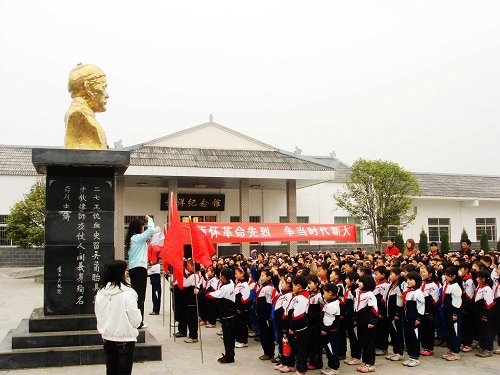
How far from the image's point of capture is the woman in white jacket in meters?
4.38

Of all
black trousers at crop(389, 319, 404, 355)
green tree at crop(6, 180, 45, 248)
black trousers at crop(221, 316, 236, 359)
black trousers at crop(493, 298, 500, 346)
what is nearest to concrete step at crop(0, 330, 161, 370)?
black trousers at crop(221, 316, 236, 359)

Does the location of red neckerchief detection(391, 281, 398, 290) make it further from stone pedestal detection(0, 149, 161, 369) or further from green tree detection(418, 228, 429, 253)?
green tree detection(418, 228, 429, 253)

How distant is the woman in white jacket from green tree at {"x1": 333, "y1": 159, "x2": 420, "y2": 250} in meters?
17.1

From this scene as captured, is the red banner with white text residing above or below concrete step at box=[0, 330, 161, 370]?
above

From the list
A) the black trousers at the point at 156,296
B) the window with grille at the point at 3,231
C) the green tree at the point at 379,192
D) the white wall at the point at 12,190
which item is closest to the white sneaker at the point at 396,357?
the black trousers at the point at 156,296

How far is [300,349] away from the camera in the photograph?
6.05m

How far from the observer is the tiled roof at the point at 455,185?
2623 cm

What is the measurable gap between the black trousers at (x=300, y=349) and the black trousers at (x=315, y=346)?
0.39m

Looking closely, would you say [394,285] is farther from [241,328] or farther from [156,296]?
[156,296]

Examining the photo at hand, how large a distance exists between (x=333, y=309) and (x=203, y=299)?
3.90 metres

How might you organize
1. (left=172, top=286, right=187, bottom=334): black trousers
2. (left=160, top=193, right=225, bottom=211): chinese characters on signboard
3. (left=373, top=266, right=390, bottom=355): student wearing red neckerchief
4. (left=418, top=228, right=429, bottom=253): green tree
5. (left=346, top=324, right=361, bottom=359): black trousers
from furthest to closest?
(left=418, top=228, right=429, bottom=253): green tree, (left=160, top=193, right=225, bottom=211): chinese characters on signboard, (left=172, top=286, right=187, bottom=334): black trousers, (left=373, top=266, right=390, bottom=355): student wearing red neckerchief, (left=346, top=324, right=361, bottom=359): black trousers

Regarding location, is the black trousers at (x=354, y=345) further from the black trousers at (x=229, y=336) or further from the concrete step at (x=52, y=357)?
the concrete step at (x=52, y=357)

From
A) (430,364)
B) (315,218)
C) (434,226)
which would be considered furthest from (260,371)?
(434,226)

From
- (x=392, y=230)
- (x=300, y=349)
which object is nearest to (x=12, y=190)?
(x=392, y=230)
